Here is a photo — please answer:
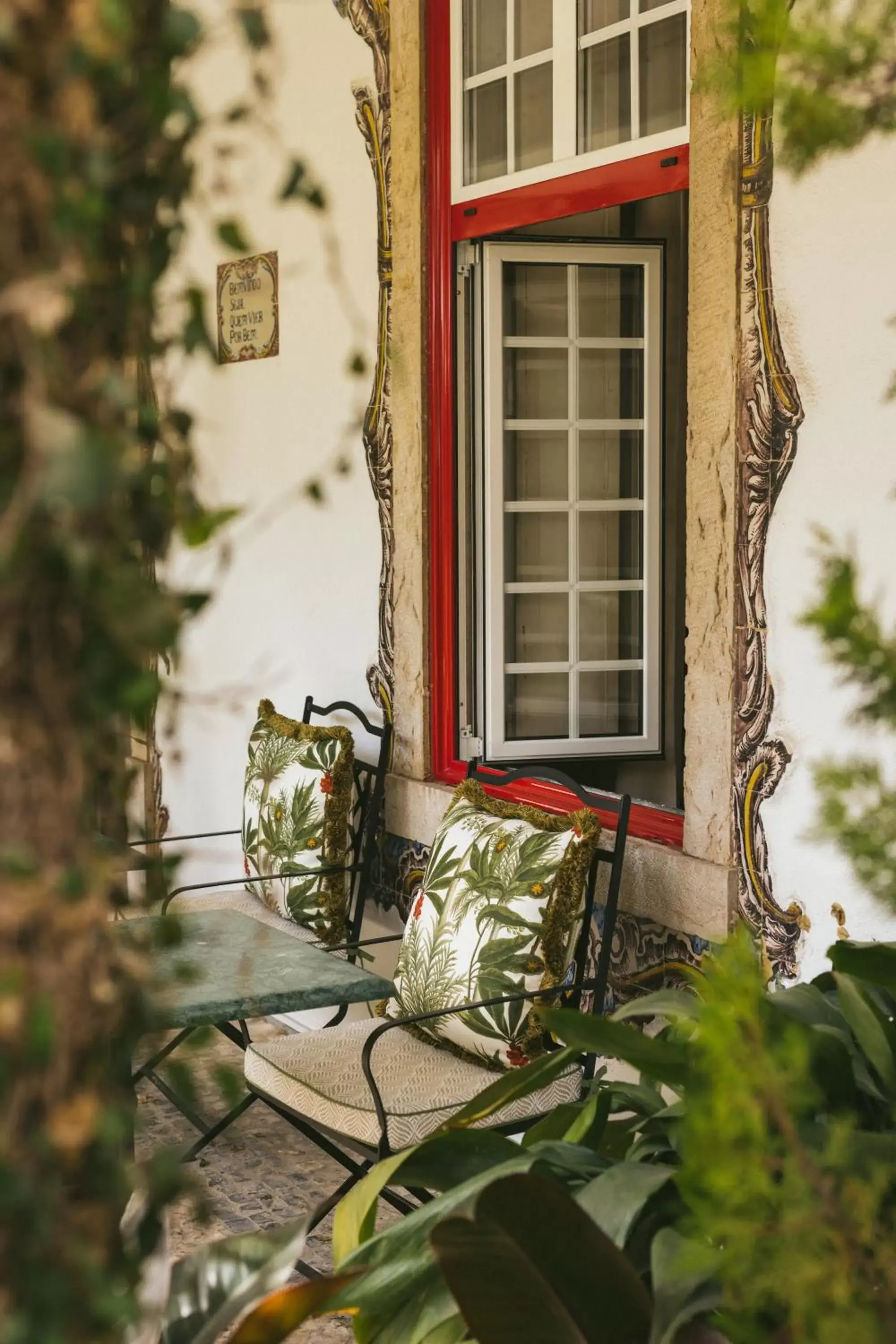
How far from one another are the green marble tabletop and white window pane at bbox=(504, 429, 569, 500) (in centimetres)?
157

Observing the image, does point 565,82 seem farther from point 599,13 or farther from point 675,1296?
point 675,1296

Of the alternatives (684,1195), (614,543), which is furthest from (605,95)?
(684,1195)

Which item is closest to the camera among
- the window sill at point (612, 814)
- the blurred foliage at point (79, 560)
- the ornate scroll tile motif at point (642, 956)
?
the blurred foliage at point (79, 560)

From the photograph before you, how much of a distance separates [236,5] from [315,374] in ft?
14.7

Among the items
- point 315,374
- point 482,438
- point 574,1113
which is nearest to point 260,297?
point 315,374

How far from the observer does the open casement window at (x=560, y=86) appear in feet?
11.9

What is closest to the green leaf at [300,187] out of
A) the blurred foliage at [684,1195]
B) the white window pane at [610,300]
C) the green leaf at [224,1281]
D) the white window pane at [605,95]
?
the blurred foliage at [684,1195]

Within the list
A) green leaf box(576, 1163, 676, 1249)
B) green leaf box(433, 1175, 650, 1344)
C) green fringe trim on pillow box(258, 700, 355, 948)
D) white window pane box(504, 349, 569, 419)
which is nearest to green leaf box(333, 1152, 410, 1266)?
green leaf box(576, 1163, 676, 1249)

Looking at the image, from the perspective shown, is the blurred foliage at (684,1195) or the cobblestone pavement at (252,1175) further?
the cobblestone pavement at (252,1175)

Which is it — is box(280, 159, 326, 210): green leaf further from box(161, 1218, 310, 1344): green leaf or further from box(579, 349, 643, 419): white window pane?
box(579, 349, 643, 419): white window pane

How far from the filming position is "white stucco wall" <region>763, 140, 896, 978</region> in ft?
9.48

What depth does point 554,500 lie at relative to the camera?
14.8ft

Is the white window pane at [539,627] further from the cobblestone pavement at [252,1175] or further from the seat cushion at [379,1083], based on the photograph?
the cobblestone pavement at [252,1175]

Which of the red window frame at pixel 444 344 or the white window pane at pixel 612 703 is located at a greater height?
the red window frame at pixel 444 344
